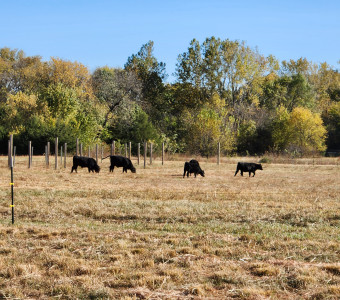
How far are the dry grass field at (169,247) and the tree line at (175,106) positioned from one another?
36.6 meters

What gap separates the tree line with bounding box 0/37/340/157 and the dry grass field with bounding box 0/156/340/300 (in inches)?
1440

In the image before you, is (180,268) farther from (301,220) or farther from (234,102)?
(234,102)

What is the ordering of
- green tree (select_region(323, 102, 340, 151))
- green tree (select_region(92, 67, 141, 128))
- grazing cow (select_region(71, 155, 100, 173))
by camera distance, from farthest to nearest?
1. green tree (select_region(323, 102, 340, 151))
2. green tree (select_region(92, 67, 141, 128))
3. grazing cow (select_region(71, 155, 100, 173))

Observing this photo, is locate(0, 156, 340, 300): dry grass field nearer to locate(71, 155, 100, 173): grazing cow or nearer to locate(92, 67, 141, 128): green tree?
locate(71, 155, 100, 173): grazing cow

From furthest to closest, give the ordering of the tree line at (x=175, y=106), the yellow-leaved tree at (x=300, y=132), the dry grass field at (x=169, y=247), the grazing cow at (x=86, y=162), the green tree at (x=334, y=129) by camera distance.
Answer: the green tree at (x=334, y=129) < the yellow-leaved tree at (x=300, y=132) < the tree line at (x=175, y=106) < the grazing cow at (x=86, y=162) < the dry grass field at (x=169, y=247)

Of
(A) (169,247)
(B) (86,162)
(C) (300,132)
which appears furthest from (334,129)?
(A) (169,247)

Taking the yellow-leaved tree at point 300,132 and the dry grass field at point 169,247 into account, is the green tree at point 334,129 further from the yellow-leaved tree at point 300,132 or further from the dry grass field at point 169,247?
the dry grass field at point 169,247

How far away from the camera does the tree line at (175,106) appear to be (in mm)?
52812

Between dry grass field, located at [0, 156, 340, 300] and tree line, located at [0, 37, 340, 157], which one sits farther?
tree line, located at [0, 37, 340, 157]

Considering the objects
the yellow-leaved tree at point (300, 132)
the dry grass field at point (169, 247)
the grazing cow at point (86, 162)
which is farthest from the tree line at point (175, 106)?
the dry grass field at point (169, 247)

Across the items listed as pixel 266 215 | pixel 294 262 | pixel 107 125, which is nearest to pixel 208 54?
pixel 107 125

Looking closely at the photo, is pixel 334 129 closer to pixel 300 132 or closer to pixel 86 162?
pixel 300 132

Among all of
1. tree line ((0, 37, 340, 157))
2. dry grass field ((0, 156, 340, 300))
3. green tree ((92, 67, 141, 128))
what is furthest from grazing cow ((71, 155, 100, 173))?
green tree ((92, 67, 141, 128))

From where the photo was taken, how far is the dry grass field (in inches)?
238
